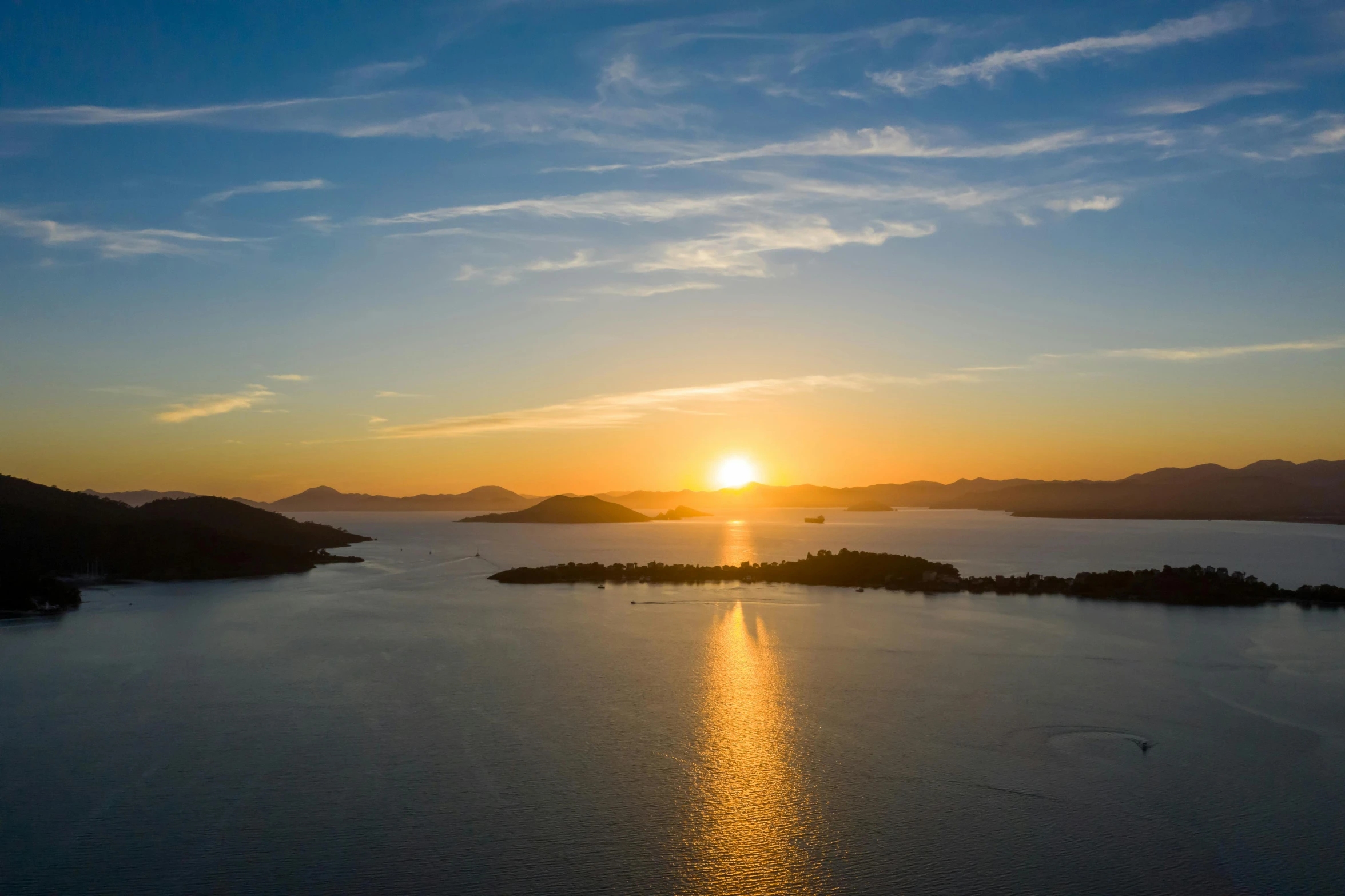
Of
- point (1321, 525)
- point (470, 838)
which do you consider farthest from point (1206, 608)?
point (1321, 525)

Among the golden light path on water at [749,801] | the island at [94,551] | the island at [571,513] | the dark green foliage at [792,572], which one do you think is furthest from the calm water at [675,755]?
the island at [571,513]

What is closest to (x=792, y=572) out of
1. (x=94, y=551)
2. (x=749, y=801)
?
(x=749, y=801)

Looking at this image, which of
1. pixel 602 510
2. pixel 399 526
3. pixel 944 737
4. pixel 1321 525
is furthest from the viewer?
pixel 602 510

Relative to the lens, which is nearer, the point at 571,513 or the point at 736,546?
the point at 736,546

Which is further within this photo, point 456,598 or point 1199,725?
point 456,598

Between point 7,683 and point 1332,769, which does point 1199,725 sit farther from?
point 7,683

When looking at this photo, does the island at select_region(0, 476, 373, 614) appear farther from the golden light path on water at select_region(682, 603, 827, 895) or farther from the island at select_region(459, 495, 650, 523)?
the island at select_region(459, 495, 650, 523)

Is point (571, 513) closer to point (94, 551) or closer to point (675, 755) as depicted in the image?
point (94, 551)
